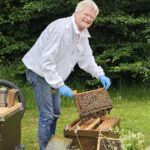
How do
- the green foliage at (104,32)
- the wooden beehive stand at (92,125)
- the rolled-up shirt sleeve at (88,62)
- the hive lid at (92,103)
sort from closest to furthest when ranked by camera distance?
the wooden beehive stand at (92,125) < the hive lid at (92,103) < the rolled-up shirt sleeve at (88,62) < the green foliage at (104,32)

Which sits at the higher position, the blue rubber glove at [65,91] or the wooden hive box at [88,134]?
the blue rubber glove at [65,91]

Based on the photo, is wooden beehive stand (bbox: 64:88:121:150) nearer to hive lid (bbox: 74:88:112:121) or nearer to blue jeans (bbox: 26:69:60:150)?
hive lid (bbox: 74:88:112:121)

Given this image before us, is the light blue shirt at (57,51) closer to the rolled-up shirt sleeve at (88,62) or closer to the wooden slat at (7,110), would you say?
the rolled-up shirt sleeve at (88,62)

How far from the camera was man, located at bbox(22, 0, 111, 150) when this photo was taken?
4.72 m

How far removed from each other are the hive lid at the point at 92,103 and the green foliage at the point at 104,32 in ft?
14.4

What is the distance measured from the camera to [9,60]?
1061 cm

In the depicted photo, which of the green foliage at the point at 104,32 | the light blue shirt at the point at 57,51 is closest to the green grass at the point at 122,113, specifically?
the green foliage at the point at 104,32

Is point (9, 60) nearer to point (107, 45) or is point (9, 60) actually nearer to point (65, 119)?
point (107, 45)

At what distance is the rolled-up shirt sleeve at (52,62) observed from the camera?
4.71m

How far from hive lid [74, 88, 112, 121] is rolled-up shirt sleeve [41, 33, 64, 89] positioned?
9.7 inches

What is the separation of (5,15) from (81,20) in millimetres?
5896

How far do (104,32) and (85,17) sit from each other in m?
5.65

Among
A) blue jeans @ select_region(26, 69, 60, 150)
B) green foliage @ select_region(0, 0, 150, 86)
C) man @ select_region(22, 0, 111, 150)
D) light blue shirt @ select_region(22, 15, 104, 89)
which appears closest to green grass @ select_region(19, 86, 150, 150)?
green foliage @ select_region(0, 0, 150, 86)

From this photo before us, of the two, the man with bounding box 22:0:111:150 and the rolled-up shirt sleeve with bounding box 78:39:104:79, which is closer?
the man with bounding box 22:0:111:150
